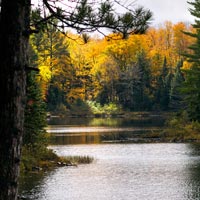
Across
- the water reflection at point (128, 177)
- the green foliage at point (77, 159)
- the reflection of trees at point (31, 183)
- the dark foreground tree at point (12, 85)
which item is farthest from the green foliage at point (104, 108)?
the dark foreground tree at point (12, 85)

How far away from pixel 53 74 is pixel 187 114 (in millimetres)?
35183

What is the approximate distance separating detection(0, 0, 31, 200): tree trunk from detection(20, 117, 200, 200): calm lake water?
12781mm

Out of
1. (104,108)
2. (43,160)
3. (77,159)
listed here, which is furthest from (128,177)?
(104,108)

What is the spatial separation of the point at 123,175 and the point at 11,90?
61.7 ft

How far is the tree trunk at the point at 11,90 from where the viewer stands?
6.38 meters

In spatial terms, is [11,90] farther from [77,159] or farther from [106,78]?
[106,78]

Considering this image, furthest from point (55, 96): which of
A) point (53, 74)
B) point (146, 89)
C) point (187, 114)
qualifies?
point (187, 114)

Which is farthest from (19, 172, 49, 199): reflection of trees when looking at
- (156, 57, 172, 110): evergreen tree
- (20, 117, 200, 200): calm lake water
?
(156, 57, 172, 110): evergreen tree

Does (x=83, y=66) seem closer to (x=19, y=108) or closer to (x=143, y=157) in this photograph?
(x=143, y=157)

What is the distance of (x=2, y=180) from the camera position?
638 cm

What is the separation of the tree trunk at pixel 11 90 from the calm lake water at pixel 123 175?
41.9 ft

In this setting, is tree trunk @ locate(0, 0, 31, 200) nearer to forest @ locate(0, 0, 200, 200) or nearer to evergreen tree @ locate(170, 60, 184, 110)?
forest @ locate(0, 0, 200, 200)

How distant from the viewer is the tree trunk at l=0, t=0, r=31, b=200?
6.38 metres

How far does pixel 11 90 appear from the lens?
641 centimetres
